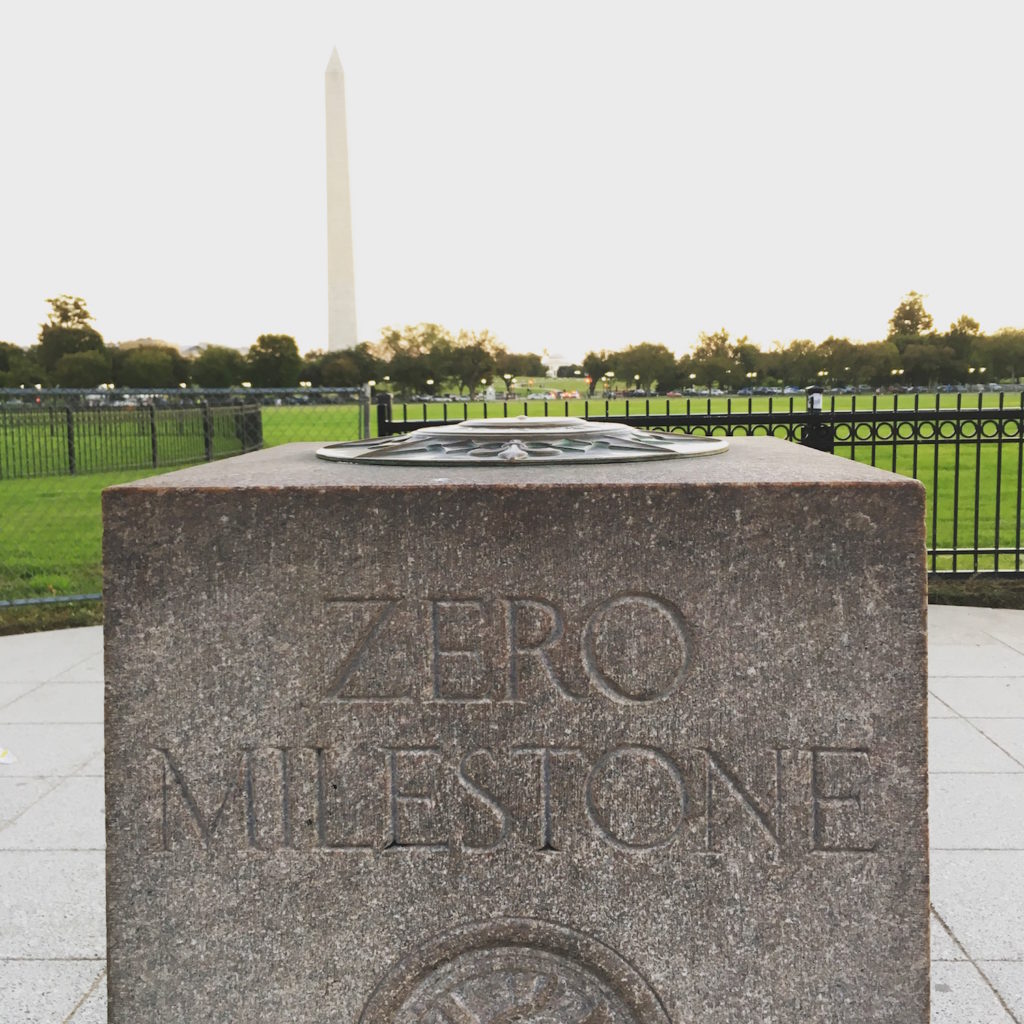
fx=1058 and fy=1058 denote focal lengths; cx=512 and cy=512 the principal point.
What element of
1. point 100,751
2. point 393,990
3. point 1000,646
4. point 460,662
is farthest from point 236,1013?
point 1000,646

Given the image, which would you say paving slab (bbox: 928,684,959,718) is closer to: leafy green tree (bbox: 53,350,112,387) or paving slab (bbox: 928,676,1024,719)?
paving slab (bbox: 928,676,1024,719)

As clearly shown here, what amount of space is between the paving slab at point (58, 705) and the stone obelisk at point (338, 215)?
138 feet

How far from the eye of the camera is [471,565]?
2.38 metres

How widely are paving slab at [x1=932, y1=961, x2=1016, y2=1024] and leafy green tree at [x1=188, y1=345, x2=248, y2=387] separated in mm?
100381

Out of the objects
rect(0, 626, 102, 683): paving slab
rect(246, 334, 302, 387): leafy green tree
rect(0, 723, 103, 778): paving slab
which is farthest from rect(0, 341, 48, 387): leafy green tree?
rect(0, 723, 103, 778): paving slab

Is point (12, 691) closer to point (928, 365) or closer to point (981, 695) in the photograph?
point (981, 695)

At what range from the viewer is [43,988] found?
3.20 meters

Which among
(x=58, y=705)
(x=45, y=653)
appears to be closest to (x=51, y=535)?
(x=45, y=653)

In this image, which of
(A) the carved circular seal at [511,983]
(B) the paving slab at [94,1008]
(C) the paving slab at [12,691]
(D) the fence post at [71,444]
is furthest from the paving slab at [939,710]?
(D) the fence post at [71,444]

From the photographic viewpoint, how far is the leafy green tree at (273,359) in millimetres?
99188

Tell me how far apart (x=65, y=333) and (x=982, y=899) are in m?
94.8

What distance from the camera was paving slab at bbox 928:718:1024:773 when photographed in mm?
4953

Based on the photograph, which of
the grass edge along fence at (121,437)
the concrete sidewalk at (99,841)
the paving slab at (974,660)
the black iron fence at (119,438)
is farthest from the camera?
the black iron fence at (119,438)

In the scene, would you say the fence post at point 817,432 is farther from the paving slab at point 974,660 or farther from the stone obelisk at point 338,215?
the stone obelisk at point 338,215
